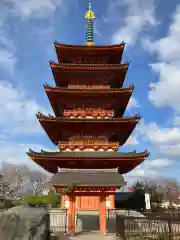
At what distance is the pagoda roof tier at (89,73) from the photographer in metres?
28.3

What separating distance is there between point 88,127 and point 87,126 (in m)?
0.18

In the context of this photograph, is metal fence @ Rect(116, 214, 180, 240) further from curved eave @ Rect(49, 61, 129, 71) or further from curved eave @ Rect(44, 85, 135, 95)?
curved eave @ Rect(49, 61, 129, 71)

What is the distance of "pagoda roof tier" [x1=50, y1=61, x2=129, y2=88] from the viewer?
28344mm

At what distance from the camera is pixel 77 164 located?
2333 cm

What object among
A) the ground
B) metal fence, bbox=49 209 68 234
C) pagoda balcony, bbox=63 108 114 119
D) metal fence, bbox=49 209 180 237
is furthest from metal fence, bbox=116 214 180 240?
pagoda balcony, bbox=63 108 114 119

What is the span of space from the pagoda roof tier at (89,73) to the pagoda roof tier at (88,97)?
2612 millimetres

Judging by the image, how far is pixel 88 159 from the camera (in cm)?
2284

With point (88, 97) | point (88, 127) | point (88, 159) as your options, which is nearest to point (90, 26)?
point (88, 97)

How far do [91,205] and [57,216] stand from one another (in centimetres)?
391

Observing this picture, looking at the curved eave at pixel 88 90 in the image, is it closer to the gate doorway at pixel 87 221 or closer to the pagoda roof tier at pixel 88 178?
the pagoda roof tier at pixel 88 178

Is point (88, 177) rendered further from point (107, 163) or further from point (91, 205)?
point (91, 205)

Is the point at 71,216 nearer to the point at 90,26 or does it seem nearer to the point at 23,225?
the point at 23,225

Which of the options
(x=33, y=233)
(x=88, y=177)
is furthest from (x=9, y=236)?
(x=88, y=177)

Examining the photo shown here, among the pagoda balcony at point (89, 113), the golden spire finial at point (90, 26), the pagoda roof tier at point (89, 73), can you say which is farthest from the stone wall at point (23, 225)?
the golden spire finial at point (90, 26)
